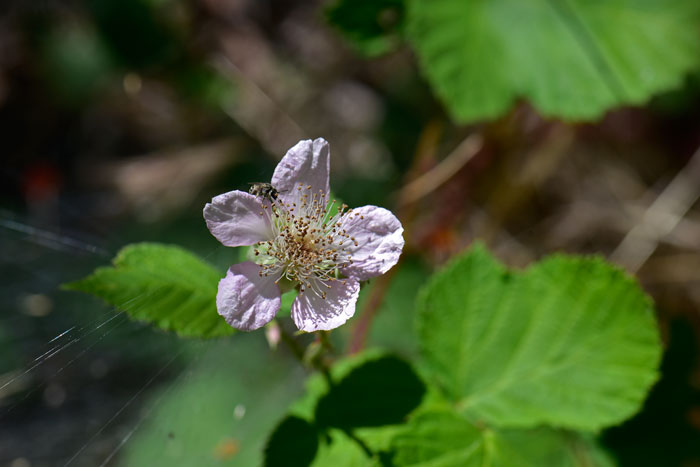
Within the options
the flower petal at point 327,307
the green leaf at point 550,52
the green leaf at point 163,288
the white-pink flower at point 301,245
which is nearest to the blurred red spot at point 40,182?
the green leaf at point 550,52

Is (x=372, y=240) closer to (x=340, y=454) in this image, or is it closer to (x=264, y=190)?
(x=264, y=190)

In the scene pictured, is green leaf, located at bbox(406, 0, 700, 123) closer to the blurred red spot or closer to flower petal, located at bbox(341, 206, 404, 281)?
flower petal, located at bbox(341, 206, 404, 281)

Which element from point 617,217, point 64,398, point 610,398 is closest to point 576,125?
point 617,217

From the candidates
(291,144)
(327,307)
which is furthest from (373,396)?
(291,144)

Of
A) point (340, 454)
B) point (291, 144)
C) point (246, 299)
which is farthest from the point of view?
point (291, 144)

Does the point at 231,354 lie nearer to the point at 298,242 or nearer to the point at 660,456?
the point at 298,242

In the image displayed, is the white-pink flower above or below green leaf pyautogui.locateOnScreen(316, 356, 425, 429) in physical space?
above

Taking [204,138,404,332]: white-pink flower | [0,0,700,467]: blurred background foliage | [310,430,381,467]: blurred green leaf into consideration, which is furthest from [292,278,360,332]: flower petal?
[310,430,381,467]: blurred green leaf

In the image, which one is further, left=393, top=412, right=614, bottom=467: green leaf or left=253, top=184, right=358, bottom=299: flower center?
left=393, top=412, right=614, bottom=467: green leaf
